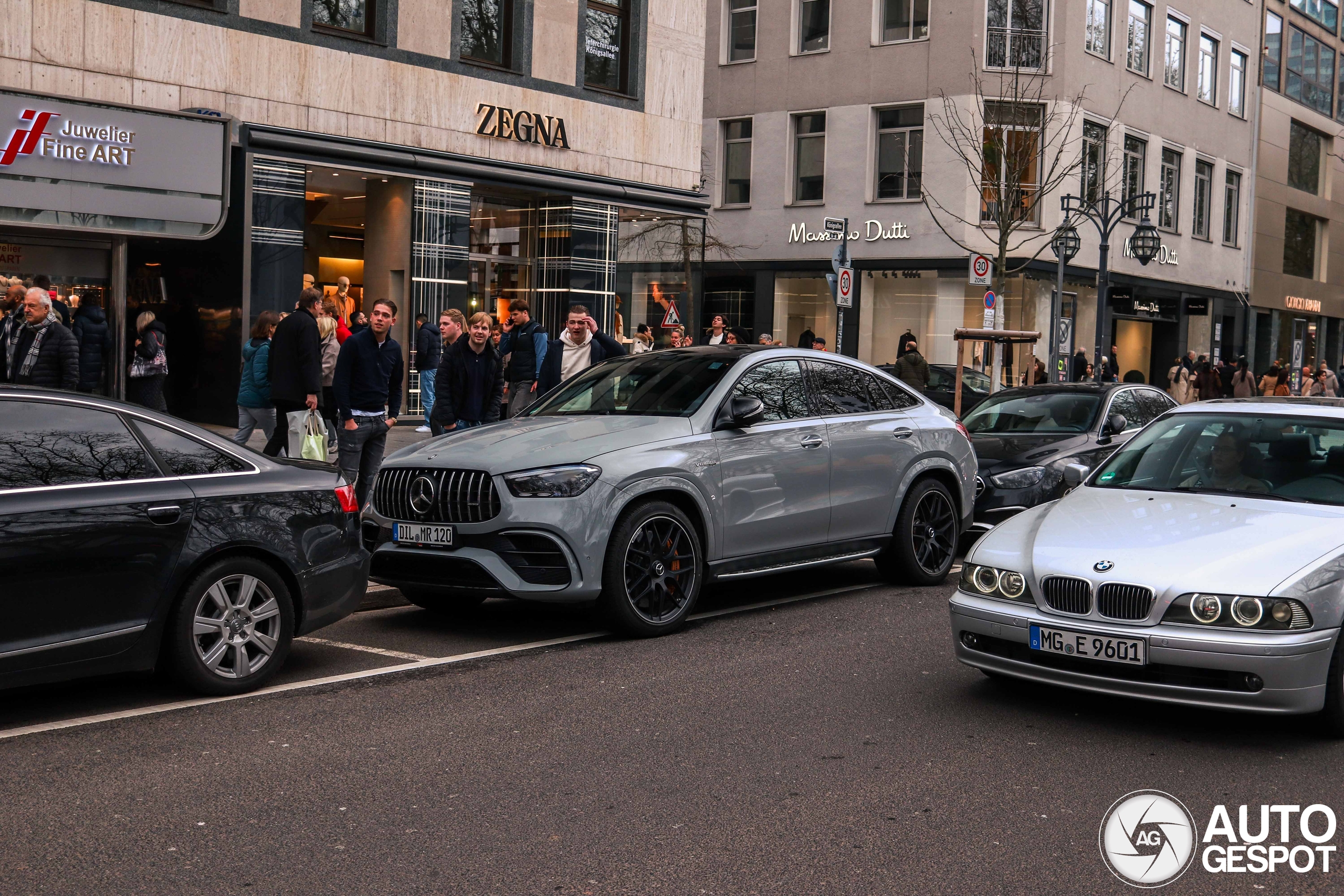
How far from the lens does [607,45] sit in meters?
22.2

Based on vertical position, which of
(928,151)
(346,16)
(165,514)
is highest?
(928,151)

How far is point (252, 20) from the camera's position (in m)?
17.2

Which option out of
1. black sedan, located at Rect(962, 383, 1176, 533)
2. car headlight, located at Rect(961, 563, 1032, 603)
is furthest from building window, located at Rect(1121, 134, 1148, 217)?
car headlight, located at Rect(961, 563, 1032, 603)

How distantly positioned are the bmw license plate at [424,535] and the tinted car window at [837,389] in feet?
9.24

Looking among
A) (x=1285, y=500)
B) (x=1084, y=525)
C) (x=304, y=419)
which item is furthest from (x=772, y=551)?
(x=304, y=419)

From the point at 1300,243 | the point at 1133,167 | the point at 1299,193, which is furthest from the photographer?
the point at 1300,243

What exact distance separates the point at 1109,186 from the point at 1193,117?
730 centimetres

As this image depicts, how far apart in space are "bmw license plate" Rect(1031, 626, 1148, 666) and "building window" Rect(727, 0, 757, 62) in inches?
1367

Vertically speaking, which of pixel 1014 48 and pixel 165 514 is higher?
pixel 1014 48

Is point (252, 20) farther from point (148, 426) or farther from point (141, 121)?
point (148, 426)

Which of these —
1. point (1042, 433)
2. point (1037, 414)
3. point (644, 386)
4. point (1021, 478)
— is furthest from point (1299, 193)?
point (644, 386)

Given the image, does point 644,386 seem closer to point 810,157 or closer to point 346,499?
point 346,499

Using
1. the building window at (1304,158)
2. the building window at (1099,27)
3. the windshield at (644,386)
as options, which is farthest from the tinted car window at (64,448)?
the building window at (1304,158)

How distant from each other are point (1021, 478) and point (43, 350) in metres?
8.28
